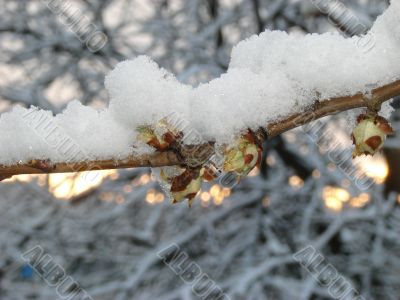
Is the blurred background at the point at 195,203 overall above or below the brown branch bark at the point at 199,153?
above

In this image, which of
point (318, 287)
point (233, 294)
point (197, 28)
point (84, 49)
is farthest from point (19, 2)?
point (318, 287)

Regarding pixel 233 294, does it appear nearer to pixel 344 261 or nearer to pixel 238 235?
pixel 238 235

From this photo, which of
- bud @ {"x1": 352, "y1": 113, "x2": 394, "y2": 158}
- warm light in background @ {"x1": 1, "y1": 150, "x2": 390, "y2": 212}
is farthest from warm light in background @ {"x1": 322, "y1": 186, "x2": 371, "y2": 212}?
bud @ {"x1": 352, "y1": 113, "x2": 394, "y2": 158}

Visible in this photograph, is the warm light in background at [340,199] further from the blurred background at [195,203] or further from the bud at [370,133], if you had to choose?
the bud at [370,133]

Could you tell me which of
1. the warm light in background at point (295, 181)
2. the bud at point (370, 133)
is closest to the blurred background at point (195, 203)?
the warm light in background at point (295, 181)

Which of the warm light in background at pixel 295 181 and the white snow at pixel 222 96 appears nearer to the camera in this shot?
the white snow at pixel 222 96
